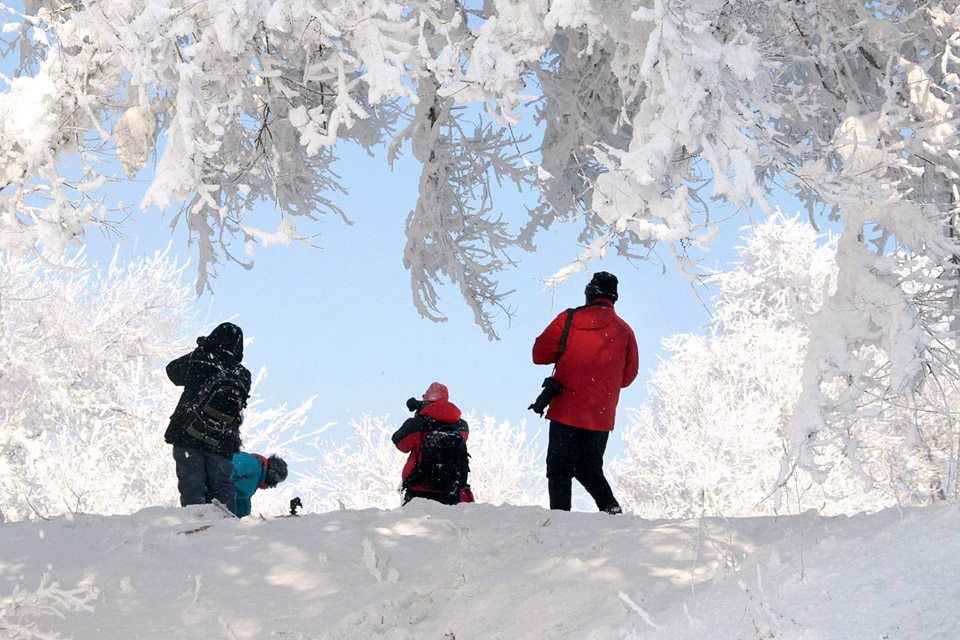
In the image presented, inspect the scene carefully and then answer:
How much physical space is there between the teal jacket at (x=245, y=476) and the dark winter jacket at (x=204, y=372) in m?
0.68

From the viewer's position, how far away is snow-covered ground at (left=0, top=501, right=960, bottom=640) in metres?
2.05

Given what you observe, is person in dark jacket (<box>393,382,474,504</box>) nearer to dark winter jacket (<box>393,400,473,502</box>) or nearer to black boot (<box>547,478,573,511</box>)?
dark winter jacket (<box>393,400,473,502</box>)

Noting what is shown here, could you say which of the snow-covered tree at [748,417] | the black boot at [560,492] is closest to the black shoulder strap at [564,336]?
the black boot at [560,492]

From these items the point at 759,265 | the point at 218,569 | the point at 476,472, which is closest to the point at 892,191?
the point at 218,569

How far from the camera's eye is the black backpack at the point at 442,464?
5293 mm

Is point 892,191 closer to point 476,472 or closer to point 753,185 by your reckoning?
point 753,185

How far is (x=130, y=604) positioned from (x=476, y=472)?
639 inches

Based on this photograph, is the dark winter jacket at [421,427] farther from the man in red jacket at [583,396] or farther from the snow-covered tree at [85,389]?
the snow-covered tree at [85,389]

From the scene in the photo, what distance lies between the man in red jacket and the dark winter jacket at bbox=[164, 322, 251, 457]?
6.98 ft

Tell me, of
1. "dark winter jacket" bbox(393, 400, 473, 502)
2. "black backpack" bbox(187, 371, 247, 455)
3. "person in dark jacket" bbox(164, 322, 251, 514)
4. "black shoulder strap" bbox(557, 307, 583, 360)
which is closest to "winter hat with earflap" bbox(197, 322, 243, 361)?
"person in dark jacket" bbox(164, 322, 251, 514)

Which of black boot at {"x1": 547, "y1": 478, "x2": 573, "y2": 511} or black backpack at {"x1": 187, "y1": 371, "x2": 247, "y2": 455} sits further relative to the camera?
black backpack at {"x1": 187, "y1": 371, "x2": 247, "y2": 455}

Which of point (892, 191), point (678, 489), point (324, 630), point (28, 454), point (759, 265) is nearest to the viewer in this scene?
point (324, 630)

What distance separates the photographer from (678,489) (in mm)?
16688

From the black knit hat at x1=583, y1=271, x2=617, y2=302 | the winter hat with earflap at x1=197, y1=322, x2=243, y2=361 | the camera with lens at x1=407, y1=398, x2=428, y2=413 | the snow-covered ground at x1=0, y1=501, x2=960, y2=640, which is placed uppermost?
the black knit hat at x1=583, y1=271, x2=617, y2=302
